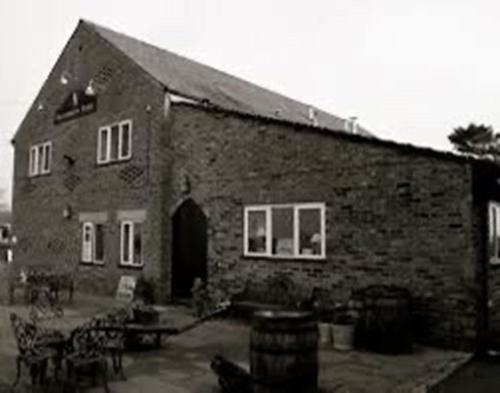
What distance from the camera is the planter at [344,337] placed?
949 centimetres

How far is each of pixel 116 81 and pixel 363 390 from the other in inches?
538

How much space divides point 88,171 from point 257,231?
324 inches

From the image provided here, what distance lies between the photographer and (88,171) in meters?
18.5

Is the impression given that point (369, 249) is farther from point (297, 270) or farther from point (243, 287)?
point (243, 287)

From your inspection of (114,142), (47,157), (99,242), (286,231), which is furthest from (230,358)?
(47,157)

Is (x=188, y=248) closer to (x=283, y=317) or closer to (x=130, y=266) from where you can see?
(x=130, y=266)

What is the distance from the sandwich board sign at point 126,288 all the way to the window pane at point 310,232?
605cm

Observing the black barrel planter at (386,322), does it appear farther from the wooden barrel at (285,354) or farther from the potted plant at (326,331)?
the wooden barrel at (285,354)

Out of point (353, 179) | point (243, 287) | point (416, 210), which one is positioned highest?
point (353, 179)

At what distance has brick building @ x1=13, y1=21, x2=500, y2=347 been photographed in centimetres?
991

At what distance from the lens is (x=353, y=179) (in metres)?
11.2

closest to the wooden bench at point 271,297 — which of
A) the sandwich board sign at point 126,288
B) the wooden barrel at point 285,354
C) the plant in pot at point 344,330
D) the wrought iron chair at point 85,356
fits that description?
the plant in pot at point 344,330

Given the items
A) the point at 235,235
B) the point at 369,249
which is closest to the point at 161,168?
the point at 235,235

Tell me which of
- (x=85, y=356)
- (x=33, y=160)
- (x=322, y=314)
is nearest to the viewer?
(x=85, y=356)
